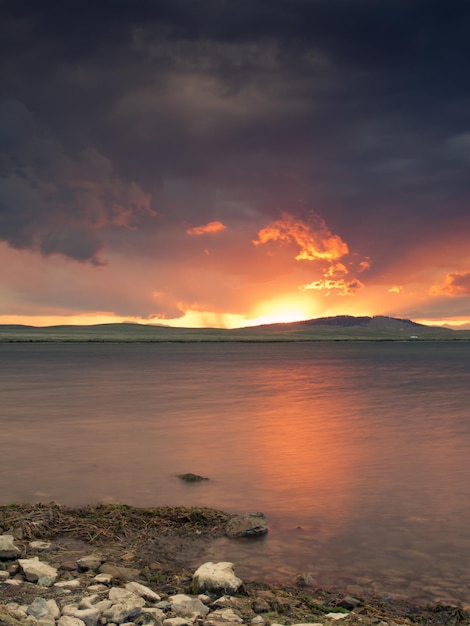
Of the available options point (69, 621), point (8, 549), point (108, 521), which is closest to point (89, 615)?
point (69, 621)

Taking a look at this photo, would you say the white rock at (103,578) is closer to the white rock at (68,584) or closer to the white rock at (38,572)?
the white rock at (68,584)

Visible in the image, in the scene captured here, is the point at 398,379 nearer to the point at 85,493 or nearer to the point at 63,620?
the point at 85,493

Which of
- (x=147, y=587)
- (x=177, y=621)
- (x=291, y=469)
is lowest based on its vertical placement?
(x=291, y=469)

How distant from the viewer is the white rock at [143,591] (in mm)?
7848

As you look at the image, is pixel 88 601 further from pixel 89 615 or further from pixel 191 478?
pixel 191 478

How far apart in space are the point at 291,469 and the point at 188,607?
31.2ft

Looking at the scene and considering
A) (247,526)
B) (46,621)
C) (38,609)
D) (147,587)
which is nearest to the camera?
(46,621)

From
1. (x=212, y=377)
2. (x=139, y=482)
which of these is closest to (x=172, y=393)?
(x=212, y=377)

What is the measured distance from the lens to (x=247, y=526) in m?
10.9

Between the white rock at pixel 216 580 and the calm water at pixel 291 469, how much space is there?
86cm

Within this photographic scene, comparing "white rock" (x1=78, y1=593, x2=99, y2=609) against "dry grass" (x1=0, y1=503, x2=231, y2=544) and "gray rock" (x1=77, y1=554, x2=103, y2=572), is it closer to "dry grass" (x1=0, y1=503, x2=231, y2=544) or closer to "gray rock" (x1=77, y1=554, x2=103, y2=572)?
"gray rock" (x1=77, y1=554, x2=103, y2=572)

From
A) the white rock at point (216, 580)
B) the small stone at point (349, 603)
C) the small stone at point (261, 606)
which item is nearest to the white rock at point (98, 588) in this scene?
the white rock at point (216, 580)

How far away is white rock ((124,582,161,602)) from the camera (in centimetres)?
785

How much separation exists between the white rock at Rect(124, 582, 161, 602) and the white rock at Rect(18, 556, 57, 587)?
3.46 feet
